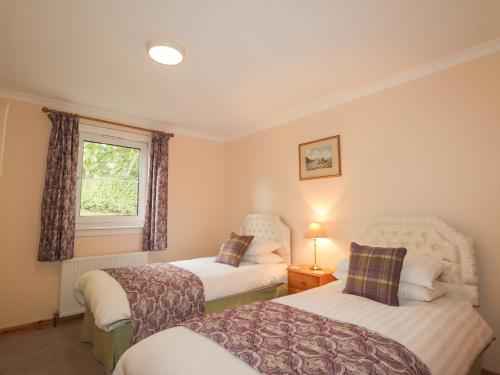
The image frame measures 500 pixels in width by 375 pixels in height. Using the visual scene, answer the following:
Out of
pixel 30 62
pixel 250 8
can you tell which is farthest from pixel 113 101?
pixel 250 8

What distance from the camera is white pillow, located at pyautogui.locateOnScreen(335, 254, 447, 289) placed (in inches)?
83.8

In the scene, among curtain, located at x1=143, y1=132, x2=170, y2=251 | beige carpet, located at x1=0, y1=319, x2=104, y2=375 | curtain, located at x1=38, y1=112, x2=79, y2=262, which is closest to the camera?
beige carpet, located at x1=0, y1=319, x2=104, y2=375

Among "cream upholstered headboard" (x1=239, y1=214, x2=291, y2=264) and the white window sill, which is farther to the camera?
"cream upholstered headboard" (x1=239, y1=214, x2=291, y2=264)

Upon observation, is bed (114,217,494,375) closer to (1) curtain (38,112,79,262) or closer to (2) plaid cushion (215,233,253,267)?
(2) plaid cushion (215,233,253,267)

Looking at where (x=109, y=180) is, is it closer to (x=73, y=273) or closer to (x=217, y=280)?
(x=73, y=273)

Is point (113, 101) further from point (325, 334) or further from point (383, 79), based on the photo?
point (325, 334)

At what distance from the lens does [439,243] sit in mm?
2432

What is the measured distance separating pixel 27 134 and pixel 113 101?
106 cm

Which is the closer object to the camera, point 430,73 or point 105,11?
point 105,11

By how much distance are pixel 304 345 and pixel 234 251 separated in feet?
7.17

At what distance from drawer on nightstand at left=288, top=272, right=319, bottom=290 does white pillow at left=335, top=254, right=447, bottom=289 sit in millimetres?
1057

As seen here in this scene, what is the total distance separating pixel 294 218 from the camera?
3.90 m

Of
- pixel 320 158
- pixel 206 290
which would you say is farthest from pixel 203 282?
pixel 320 158

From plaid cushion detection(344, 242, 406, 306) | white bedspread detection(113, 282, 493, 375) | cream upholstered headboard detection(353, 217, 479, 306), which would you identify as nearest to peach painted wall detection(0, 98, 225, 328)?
white bedspread detection(113, 282, 493, 375)
